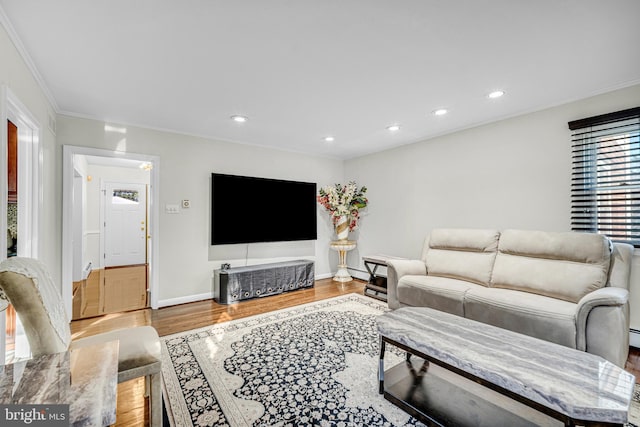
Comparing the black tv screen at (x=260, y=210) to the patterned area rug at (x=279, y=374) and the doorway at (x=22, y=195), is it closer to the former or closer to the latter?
the patterned area rug at (x=279, y=374)

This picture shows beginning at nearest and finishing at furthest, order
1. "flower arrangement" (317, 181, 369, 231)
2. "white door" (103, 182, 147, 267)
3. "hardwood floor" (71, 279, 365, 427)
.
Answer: "hardwood floor" (71, 279, 365, 427)
"flower arrangement" (317, 181, 369, 231)
"white door" (103, 182, 147, 267)

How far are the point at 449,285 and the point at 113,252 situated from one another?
7.01 m

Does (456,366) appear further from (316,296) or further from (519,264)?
(316,296)

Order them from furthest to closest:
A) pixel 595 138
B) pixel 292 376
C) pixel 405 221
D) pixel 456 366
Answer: pixel 405 221 → pixel 595 138 → pixel 292 376 → pixel 456 366

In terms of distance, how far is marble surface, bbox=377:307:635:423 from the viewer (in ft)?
3.95

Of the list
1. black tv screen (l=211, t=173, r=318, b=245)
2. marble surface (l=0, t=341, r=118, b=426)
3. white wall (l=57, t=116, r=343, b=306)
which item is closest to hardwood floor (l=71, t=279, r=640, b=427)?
white wall (l=57, t=116, r=343, b=306)

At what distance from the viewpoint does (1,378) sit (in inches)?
40.3

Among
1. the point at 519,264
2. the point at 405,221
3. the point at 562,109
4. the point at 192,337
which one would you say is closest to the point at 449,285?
the point at 519,264

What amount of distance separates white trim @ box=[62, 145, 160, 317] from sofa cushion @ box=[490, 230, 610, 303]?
158 inches

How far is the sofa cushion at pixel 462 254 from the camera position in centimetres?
326

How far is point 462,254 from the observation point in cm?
350

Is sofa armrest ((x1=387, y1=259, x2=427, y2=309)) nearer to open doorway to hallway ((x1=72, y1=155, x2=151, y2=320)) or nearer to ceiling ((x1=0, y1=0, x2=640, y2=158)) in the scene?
ceiling ((x1=0, y1=0, x2=640, y2=158))

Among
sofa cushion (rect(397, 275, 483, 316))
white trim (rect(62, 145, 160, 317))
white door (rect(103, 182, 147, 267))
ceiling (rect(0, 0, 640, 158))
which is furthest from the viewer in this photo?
white door (rect(103, 182, 147, 267))

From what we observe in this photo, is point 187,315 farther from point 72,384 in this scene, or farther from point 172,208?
point 72,384
